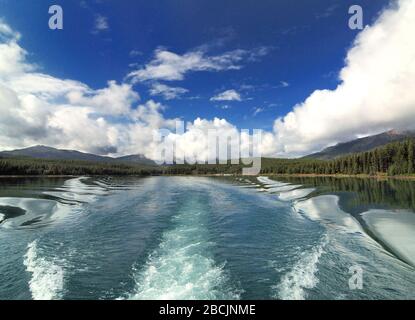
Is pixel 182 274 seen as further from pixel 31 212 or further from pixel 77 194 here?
pixel 77 194

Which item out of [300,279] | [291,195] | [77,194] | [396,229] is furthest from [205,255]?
[77,194]

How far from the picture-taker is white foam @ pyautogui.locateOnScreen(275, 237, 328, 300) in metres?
13.6

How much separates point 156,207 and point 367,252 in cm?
2818

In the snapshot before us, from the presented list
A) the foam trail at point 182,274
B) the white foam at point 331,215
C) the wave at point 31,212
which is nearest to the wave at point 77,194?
the wave at point 31,212

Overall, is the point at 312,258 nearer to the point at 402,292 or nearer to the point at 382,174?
the point at 402,292

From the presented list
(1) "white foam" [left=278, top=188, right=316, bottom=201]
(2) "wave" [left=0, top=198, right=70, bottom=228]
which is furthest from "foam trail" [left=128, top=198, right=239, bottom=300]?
(1) "white foam" [left=278, top=188, right=316, bottom=201]

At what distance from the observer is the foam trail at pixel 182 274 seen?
13742 mm

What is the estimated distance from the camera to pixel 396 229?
86.0 ft

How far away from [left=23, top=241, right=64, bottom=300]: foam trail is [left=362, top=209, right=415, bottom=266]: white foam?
21.6 m

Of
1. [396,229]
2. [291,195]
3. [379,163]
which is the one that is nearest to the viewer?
[396,229]

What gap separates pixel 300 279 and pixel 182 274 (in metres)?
6.79

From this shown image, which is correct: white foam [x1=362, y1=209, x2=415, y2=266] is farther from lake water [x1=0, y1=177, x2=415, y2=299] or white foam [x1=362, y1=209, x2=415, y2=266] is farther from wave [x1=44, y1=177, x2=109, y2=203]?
wave [x1=44, y1=177, x2=109, y2=203]

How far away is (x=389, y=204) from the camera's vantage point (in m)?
41.2
